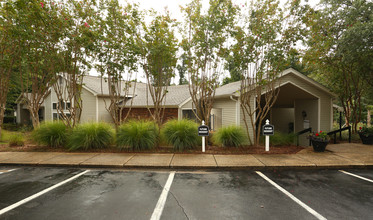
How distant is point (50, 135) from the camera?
7344 millimetres

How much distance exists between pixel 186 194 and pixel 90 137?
5.13 metres

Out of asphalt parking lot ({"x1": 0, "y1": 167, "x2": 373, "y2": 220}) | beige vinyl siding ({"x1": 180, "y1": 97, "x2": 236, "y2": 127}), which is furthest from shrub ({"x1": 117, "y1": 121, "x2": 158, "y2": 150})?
beige vinyl siding ({"x1": 180, "y1": 97, "x2": 236, "y2": 127})

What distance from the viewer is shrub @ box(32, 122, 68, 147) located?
24.0 ft

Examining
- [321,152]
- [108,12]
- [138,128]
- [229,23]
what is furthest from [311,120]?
[108,12]

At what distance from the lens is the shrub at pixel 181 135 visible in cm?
687

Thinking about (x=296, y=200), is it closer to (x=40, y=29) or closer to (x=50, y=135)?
(x=50, y=135)

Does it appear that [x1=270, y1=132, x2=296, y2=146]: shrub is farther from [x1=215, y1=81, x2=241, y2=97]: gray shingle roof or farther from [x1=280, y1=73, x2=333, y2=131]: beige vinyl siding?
[x1=215, y1=81, x2=241, y2=97]: gray shingle roof

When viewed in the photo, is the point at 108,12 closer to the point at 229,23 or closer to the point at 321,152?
the point at 229,23

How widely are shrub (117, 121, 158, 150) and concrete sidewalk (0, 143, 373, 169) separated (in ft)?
1.58

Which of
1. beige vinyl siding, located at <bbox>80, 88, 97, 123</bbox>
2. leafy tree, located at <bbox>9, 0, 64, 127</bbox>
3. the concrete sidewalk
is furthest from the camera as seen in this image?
beige vinyl siding, located at <bbox>80, 88, 97, 123</bbox>

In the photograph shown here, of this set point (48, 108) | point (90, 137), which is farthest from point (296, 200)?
point (48, 108)

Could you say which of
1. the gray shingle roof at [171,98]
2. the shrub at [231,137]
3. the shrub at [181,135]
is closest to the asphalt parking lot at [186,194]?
the shrub at [181,135]

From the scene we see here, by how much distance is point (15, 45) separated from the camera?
294 inches

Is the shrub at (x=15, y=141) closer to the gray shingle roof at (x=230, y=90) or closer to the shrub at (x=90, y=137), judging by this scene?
the shrub at (x=90, y=137)
